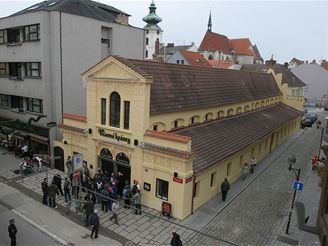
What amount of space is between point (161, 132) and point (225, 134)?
7692 mm

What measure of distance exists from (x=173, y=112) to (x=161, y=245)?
8923mm

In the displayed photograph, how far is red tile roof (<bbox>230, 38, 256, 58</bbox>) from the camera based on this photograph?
345ft

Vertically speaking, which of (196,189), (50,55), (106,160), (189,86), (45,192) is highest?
(50,55)

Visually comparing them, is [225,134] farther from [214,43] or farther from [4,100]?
[214,43]

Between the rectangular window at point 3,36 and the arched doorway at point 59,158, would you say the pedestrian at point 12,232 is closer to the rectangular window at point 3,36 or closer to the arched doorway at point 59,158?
the arched doorway at point 59,158

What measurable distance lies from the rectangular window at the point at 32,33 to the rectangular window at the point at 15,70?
331 centimetres

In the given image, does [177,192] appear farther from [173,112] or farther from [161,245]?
[173,112]

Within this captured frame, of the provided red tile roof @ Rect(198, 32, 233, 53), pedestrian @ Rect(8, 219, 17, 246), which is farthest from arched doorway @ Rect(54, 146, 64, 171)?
red tile roof @ Rect(198, 32, 233, 53)

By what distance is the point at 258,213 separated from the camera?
1828 centimetres

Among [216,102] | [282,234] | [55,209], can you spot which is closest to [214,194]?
[282,234]

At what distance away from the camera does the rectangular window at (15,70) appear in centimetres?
2854

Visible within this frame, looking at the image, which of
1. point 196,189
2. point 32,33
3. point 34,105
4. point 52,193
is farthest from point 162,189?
point 32,33

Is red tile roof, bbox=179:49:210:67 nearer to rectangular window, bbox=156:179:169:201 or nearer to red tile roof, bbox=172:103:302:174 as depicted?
red tile roof, bbox=172:103:302:174

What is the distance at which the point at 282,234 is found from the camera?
15992mm
